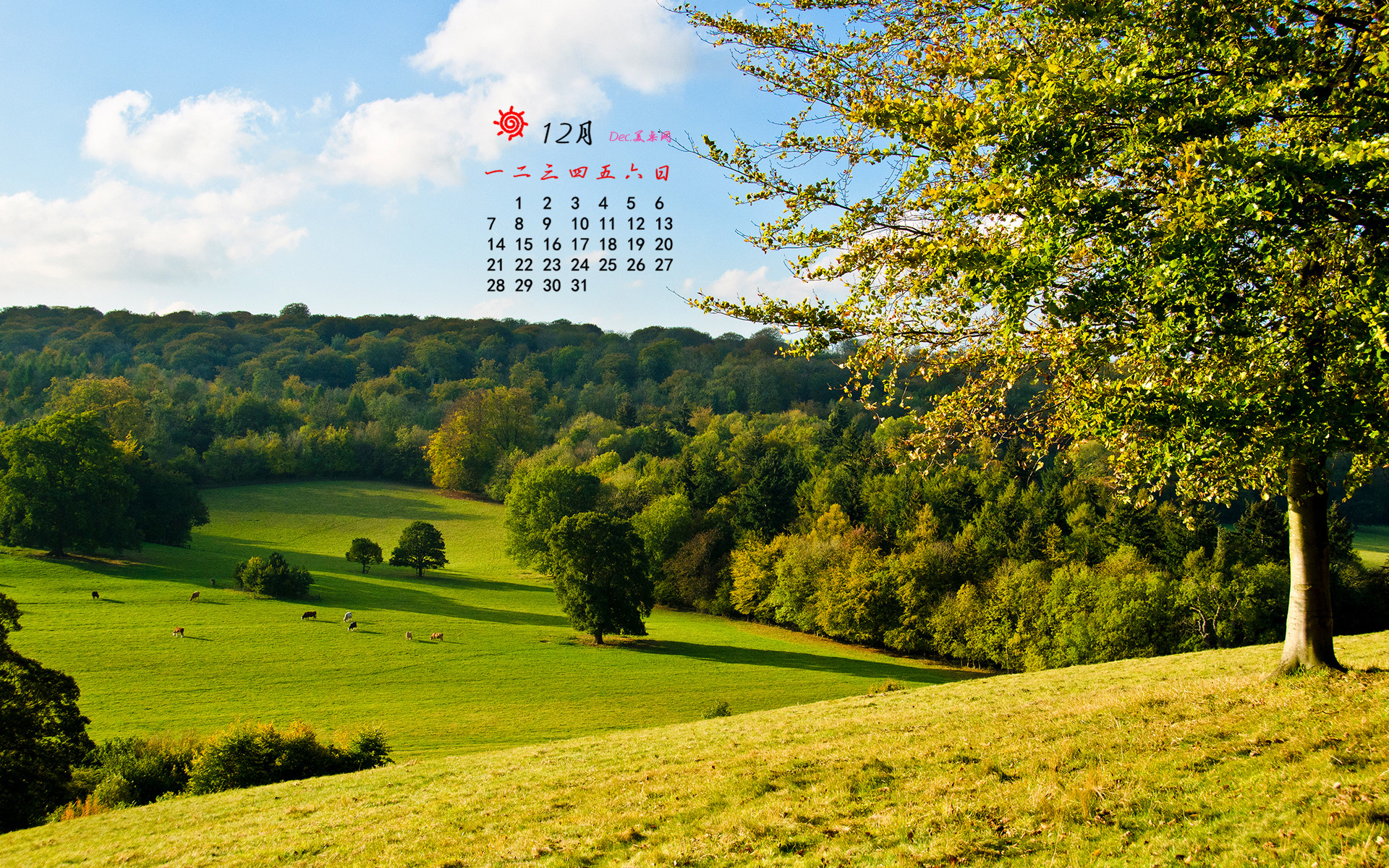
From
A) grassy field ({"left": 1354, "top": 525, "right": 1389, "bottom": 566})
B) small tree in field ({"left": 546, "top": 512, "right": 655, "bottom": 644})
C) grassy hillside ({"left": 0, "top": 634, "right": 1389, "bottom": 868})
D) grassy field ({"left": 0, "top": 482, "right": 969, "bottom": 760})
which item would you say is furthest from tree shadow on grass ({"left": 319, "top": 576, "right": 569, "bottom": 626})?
grassy field ({"left": 1354, "top": 525, "right": 1389, "bottom": 566})

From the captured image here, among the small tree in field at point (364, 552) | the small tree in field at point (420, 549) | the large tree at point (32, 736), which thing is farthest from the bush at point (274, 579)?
the large tree at point (32, 736)

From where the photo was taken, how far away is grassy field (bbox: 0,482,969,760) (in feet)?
111

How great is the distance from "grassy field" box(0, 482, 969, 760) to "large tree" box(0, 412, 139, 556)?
7.72 feet

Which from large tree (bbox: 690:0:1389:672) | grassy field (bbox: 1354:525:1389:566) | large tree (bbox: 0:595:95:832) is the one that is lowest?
large tree (bbox: 0:595:95:832)

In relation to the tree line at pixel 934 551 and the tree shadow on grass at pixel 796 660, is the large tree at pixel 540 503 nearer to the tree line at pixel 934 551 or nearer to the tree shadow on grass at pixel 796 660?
the tree line at pixel 934 551

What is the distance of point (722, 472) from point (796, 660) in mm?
31902

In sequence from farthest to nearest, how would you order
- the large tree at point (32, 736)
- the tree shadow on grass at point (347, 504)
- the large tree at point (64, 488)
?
the tree shadow on grass at point (347, 504) < the large tree at point (64, 488) < the large tree at point (32, 736)

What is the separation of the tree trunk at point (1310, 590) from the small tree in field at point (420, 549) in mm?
67657

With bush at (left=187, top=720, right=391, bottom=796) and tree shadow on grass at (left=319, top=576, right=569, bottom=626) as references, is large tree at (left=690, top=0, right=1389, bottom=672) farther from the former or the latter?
tree shadow on grass at (left=319, top=576, right=569, bottom=626)

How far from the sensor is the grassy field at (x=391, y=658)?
3369cm

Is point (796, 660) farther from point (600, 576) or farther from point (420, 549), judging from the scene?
point (420, 549)

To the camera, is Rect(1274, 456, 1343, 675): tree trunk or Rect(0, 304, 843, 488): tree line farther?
Rect(0, 304, 843, 488): tree line

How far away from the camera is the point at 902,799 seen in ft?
32.1

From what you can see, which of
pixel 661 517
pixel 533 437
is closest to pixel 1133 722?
pixel 661 517
